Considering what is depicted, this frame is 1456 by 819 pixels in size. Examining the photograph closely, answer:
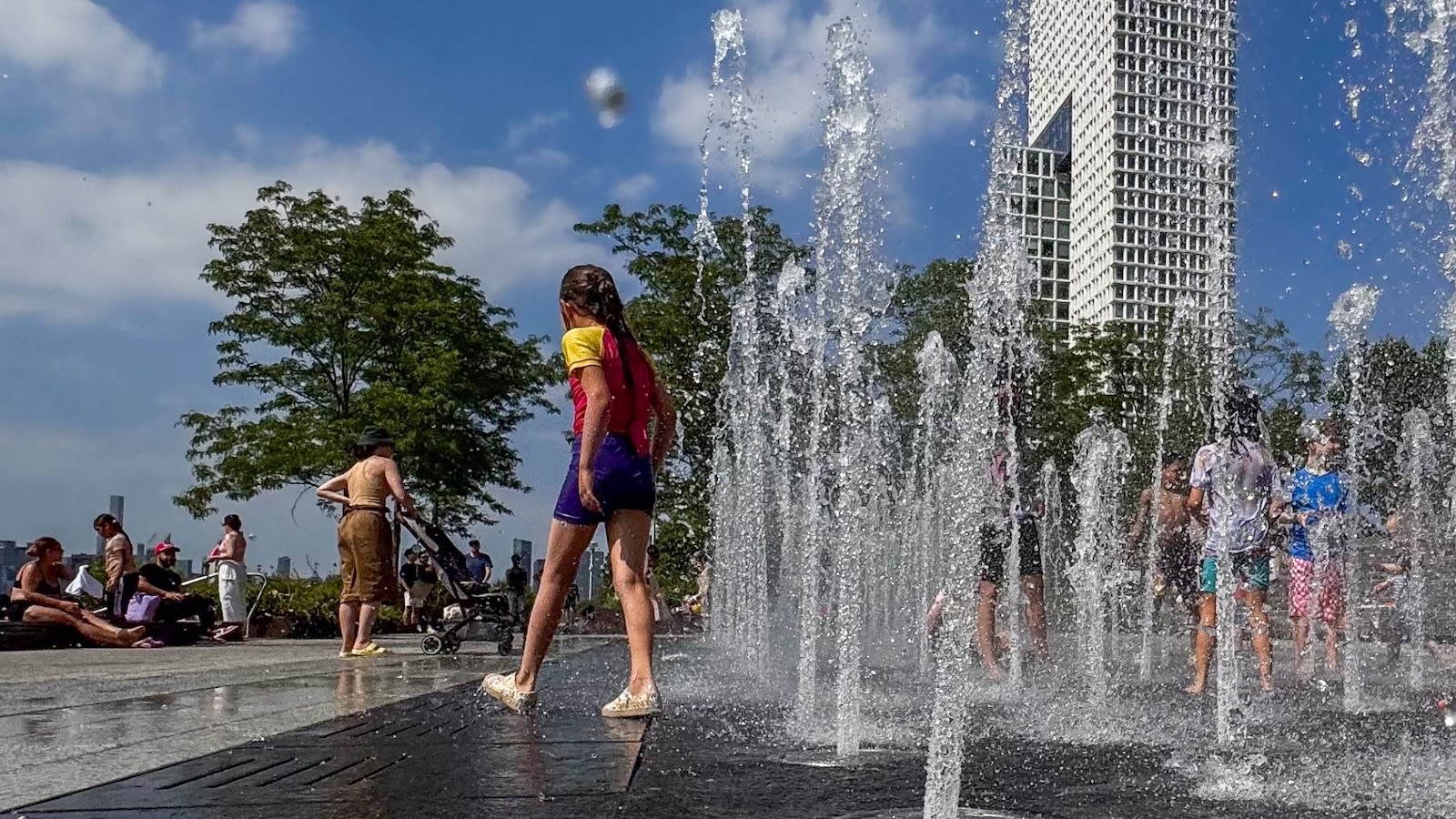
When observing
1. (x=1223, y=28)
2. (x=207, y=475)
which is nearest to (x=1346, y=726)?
(x=1223, y=28)

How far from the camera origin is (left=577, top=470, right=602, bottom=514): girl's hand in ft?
16.7

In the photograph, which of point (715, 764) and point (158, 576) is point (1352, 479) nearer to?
point (715, 764)

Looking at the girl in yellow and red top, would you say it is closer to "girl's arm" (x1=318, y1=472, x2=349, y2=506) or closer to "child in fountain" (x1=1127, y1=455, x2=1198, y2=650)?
"child in fountain" (x1=1127, y1=455, x2=1198, y2=650)

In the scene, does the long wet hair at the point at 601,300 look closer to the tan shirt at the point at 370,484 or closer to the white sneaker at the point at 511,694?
the white sneaker at the point at 511,694

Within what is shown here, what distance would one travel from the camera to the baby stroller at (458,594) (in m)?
10.4

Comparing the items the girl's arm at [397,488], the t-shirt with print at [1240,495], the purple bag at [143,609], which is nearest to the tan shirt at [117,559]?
the purple bag at [143,609]

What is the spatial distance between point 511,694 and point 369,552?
4676 mm

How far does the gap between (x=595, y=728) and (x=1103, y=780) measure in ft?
5.99

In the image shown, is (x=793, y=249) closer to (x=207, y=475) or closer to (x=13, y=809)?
(x=207, y=475)

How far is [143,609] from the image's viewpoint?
1300 centimetres

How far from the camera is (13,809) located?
3.13m

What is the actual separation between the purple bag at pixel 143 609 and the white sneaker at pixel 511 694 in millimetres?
8834

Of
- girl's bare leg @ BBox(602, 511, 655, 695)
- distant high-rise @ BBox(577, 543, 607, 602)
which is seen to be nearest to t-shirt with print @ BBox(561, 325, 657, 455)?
girl's bare leg @ BBox(602, 511, 655, 695)

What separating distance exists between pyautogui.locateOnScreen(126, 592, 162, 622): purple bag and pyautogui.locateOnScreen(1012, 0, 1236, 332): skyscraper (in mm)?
12180
